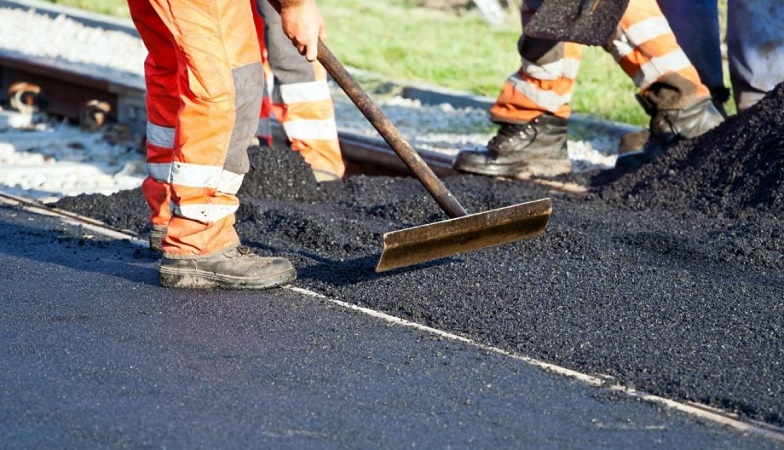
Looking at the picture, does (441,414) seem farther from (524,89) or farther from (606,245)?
(524,89)

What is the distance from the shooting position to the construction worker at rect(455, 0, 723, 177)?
6531mm

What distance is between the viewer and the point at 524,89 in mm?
6766

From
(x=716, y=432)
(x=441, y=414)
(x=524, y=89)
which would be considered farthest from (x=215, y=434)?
(x=524, y=89)

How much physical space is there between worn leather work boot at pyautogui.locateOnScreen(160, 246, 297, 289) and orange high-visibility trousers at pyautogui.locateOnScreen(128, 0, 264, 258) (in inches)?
1.3

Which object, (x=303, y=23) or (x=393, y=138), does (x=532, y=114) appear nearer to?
(x=393, y=138)

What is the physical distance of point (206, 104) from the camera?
170 inches

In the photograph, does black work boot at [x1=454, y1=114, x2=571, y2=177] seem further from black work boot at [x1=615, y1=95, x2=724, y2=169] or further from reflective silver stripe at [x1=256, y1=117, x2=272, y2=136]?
reflective silver stripe at [x1=256, y1=117, x2=272, y2=136]

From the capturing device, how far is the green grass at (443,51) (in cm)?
902

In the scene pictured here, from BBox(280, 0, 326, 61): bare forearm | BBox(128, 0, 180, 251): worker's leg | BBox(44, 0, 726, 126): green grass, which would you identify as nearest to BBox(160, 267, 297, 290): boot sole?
BBox(128, 0, 180, 251): worker's leg

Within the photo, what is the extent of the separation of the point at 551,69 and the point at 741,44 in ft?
3.55

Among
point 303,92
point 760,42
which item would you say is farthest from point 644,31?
point 303,92

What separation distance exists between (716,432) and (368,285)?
1608mm

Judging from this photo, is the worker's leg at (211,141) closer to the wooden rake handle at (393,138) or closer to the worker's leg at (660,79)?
the wooden rake handle at (393,138)

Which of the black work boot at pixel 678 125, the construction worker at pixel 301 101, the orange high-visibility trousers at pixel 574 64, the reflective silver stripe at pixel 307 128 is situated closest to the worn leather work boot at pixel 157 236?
the construction worker at pixel 301 101
